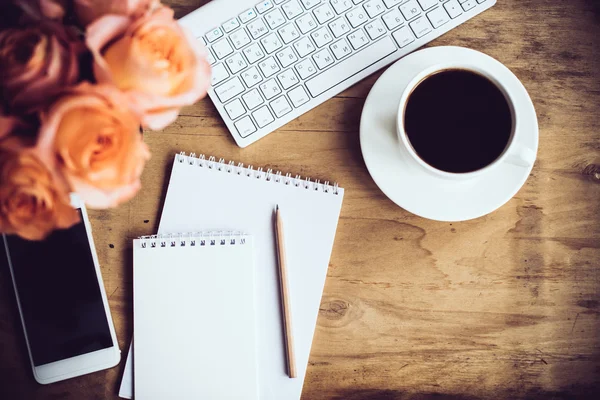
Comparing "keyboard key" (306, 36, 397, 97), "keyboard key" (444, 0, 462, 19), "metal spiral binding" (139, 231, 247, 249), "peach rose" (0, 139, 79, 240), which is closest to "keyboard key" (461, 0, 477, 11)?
"keyboard key" (444, 0, 462, 19)

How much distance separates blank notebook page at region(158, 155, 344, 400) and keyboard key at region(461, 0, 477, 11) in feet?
1.01

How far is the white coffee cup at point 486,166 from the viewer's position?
1.95 ft

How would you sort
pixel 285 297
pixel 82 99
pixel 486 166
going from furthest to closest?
pixel 285 297 → pixel 486 166 → pixel 82 99

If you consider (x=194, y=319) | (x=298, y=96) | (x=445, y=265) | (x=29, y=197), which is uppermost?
(x=29, y=197)

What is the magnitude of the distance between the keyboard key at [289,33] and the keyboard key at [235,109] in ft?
0.35

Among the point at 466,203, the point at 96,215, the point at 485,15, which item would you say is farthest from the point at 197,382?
the point at 485,15

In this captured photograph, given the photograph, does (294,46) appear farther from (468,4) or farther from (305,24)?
(468,4)

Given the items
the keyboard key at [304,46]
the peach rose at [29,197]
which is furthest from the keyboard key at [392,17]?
the peach rose at [29,197]

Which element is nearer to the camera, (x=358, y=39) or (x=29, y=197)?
(x=29, y=197)

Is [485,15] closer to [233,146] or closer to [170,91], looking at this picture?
[233,146]

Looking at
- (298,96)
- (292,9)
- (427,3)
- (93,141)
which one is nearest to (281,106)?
(298,96)

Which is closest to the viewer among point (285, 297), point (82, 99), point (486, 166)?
point (82, 99)

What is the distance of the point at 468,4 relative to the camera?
0.72m

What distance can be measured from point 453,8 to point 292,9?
0.22 meters
